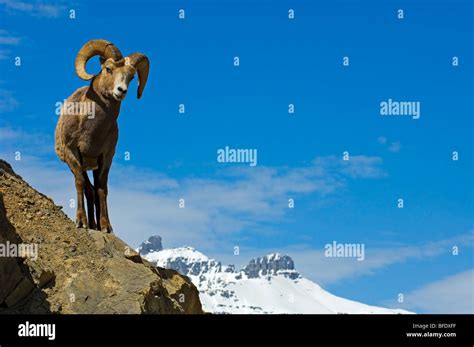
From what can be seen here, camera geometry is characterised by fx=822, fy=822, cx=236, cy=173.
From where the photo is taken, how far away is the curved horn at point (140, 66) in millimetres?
26500

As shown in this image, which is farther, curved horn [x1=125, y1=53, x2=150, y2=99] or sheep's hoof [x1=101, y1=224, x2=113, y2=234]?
curved horn [x1=125, y1=53, x2=150, y2=99]

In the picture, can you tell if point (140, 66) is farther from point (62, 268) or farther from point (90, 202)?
point (62, 268)

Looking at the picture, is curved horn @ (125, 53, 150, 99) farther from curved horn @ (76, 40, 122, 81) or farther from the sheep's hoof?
the sheep's hoof

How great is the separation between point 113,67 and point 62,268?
6846 millimetres

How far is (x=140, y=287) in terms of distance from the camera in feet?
75.9

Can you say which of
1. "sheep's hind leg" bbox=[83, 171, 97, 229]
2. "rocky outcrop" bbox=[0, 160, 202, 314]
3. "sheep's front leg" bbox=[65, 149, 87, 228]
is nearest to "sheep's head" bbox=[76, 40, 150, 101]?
"sheep's front leg" bbox=[65, 149, 87, 228]

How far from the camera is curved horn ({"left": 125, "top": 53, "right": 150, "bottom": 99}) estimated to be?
26500mm

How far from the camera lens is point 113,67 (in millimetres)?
26141

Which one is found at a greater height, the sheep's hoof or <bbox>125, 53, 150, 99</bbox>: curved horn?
<bbox>125, 53, 150, 99</bbox>: curved horn

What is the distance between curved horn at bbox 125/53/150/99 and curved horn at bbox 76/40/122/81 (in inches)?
17.3

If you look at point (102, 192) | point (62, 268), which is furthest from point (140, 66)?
point (62, 268)
